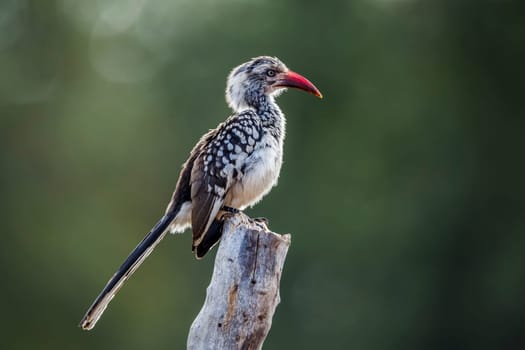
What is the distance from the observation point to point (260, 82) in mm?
7109

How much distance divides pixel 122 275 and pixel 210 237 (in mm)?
732

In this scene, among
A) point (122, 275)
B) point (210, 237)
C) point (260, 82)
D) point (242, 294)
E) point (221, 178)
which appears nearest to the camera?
Result: point (242, 294)

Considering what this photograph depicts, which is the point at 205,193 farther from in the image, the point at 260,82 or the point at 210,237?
the point at 260,82

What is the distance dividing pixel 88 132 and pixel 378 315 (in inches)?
274

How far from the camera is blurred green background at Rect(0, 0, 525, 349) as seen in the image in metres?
16.8

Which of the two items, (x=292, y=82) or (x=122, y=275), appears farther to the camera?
(x=292, y=82)

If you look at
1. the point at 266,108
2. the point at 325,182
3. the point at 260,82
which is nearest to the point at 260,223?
the point at 266,108

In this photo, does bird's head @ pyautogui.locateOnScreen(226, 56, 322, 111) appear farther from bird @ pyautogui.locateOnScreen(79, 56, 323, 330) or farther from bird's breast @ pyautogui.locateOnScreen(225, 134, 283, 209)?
bird's breast @ pyautogui.locateOnScreen(225, 134, 283, 209)

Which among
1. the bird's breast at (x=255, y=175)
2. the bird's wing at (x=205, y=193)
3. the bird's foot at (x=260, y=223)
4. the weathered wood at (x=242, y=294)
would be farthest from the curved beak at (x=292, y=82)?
the weathered wood at (x=242, y=294)

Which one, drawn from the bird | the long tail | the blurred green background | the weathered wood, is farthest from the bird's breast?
the blurred green background

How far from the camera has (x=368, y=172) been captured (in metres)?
17.7

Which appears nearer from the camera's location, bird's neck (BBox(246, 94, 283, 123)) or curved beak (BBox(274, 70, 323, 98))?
bird's neck (BBox(246, 94, 283, 123))

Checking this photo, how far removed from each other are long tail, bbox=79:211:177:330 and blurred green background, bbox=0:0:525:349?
9465mm

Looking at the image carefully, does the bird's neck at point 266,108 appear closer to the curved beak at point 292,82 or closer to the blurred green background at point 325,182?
the curved beak at point 292,82
